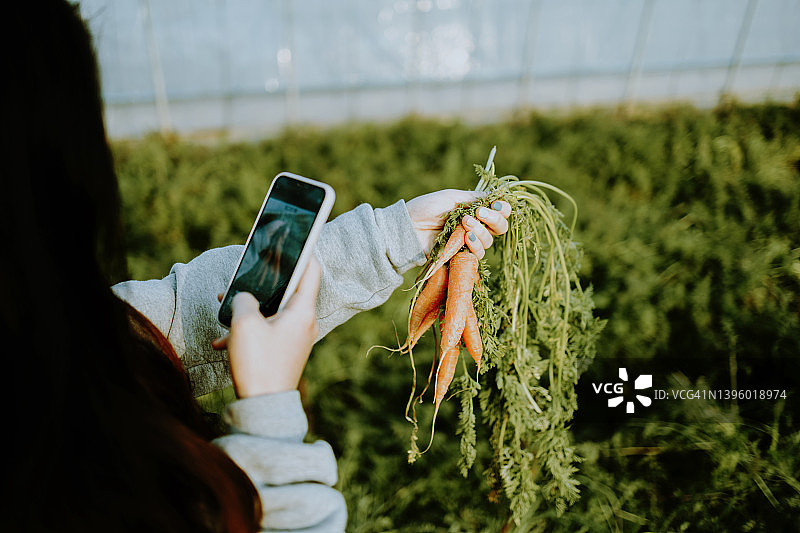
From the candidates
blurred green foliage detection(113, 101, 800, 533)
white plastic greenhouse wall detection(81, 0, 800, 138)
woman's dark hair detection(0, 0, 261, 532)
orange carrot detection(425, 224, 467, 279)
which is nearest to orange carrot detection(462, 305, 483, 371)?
orange carrot detection(425, 224, 467, 279)

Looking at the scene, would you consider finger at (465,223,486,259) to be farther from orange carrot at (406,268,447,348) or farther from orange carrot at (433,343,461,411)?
orange carrot at (433,343,461,411)

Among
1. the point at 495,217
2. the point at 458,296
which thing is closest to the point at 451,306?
the point at 458,296

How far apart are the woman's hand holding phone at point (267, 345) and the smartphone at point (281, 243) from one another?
2.7 inches

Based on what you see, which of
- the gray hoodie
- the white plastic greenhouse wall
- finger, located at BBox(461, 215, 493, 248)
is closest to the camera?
the gray hoodie

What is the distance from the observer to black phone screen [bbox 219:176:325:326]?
1.04 meters

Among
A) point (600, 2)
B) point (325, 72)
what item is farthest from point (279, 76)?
point (600, 2)

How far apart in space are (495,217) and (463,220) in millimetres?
88

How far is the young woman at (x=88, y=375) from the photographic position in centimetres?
64

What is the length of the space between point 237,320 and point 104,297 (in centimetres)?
21

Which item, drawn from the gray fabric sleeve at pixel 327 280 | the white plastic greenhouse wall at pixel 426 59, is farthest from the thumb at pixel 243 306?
the white plastic greenhouse wall at pixel 426 59

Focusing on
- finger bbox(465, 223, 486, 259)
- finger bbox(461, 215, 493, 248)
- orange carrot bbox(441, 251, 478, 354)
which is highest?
finger bbox(461, 215, 493, 248)

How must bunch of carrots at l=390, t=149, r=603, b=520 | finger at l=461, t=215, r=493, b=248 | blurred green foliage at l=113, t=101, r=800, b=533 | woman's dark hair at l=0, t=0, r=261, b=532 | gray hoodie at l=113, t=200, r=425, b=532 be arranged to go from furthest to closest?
blurred green foliage at l=113, t=101, r=800, b=533
bunch of carrots at l=390, t=149, r=603, b=520
finger at l=461, t=215, r=493, b=248
gray hoodie at l=113, t=200, r=425, b=532
woman's dark hair at l=0, t=0, r=261, b=532

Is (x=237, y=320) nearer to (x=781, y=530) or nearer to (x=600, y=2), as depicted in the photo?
(x=781, y=530)

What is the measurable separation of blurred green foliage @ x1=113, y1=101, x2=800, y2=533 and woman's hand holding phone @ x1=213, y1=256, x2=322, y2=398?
100 cm
